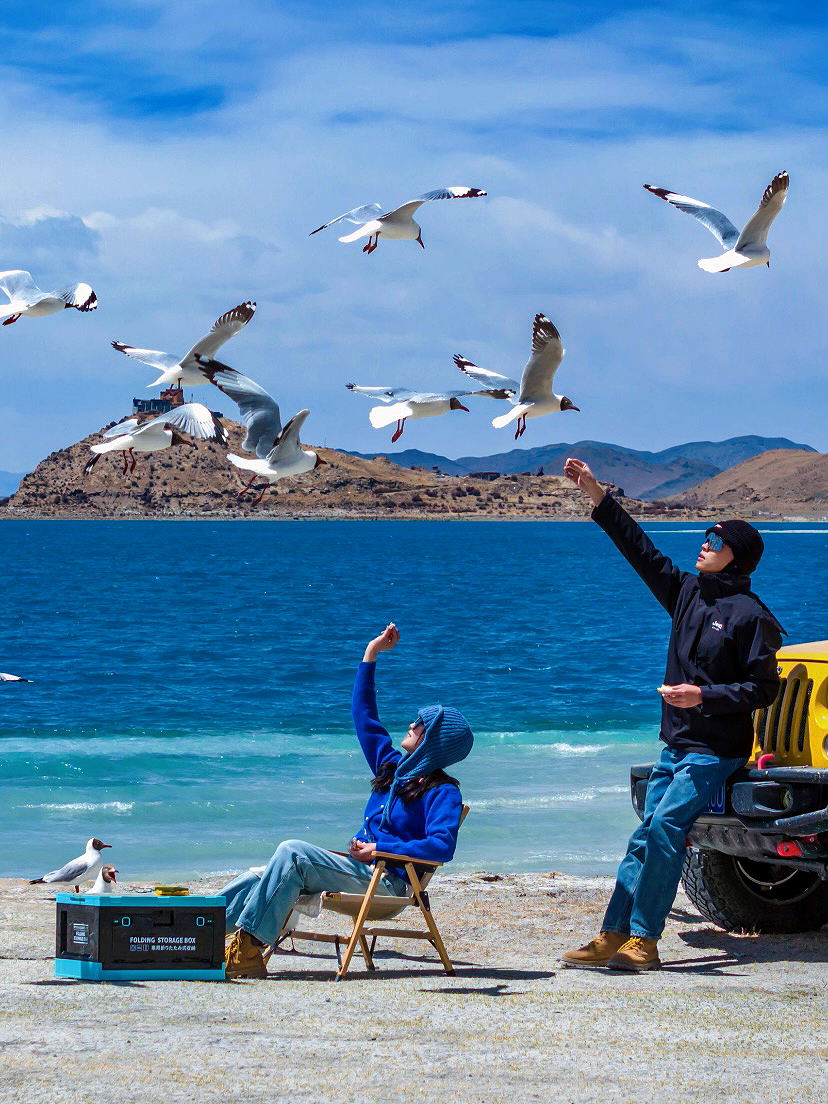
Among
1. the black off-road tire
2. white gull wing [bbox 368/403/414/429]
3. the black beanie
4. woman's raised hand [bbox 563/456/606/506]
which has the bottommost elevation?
the black off-road tire

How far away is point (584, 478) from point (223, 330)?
1.95 metres

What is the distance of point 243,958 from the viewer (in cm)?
756

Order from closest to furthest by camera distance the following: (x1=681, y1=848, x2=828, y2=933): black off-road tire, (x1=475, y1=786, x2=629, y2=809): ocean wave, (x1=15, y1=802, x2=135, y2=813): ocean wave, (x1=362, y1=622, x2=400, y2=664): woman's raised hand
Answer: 1. (x1=362, y1=622, x2=400, y2=664): woman's raised hand
2. (x1=681, y1=848, x2=828, y2=933): black off-road tire
3. (x1=475, y1=786, x2=629, y2=809): ocean wave
4. (x1=15, y1=802, x2=135, y2=813): ocean wave

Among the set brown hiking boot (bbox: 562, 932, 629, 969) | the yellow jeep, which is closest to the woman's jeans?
brown hiking boot (bbox: 562, 932, 629, 969)

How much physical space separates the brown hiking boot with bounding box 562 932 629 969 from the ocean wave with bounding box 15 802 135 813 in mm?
9700

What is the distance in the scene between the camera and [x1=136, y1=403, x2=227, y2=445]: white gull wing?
6891 millimetres

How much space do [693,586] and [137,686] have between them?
27.1 metres

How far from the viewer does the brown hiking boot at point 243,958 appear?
7.54m

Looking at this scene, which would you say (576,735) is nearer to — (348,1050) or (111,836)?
(111,836)

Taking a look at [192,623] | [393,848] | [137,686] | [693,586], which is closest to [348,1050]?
[393,848]

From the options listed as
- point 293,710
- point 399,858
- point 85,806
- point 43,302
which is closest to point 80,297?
point 43,302

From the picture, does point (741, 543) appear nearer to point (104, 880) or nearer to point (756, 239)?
point (756, 239)

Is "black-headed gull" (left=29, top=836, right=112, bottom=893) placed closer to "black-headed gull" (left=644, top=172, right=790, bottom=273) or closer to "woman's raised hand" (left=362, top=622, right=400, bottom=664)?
"woman's raised hand" (left=362, top=622, right=400, bottom=664)

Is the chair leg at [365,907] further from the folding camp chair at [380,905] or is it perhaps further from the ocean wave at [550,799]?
the ocean wave at [550,799]
